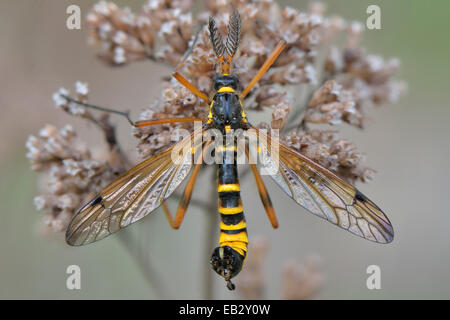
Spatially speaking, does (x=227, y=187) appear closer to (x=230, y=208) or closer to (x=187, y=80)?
(x=230, y=208)

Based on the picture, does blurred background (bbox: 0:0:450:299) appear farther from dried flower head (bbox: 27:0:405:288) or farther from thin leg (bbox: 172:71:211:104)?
thin leg (bbox: 172:71:211:104)

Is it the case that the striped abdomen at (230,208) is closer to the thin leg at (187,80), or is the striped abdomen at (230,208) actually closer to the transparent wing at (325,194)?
the transparent wing at (325,194)

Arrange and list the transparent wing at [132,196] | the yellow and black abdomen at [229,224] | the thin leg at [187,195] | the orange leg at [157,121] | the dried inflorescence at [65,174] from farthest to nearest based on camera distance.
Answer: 1. the dried inflorescence at [65,174]
2. the thin leg at [187,195]
3. the orange leg at [157,121]
4. the yellow and black abdomen at [229,224]
5. the transparent wing at [132,196]

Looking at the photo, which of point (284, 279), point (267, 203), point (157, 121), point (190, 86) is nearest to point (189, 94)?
→ point (190, 86)

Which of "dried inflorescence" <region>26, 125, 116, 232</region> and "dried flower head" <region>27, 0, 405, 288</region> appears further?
"dried inflorescence" <region>26, 125, 116, 232</region>

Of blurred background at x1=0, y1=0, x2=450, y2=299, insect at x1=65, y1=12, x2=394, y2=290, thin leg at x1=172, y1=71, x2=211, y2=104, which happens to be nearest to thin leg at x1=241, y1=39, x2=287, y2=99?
insect at x1=65, y1=12, x2=394, y2=290

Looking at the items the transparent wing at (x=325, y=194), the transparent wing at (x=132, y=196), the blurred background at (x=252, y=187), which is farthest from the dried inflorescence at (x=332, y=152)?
the blurred background at (x=252, y=187)

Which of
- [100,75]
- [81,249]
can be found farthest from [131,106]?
[81,249]
